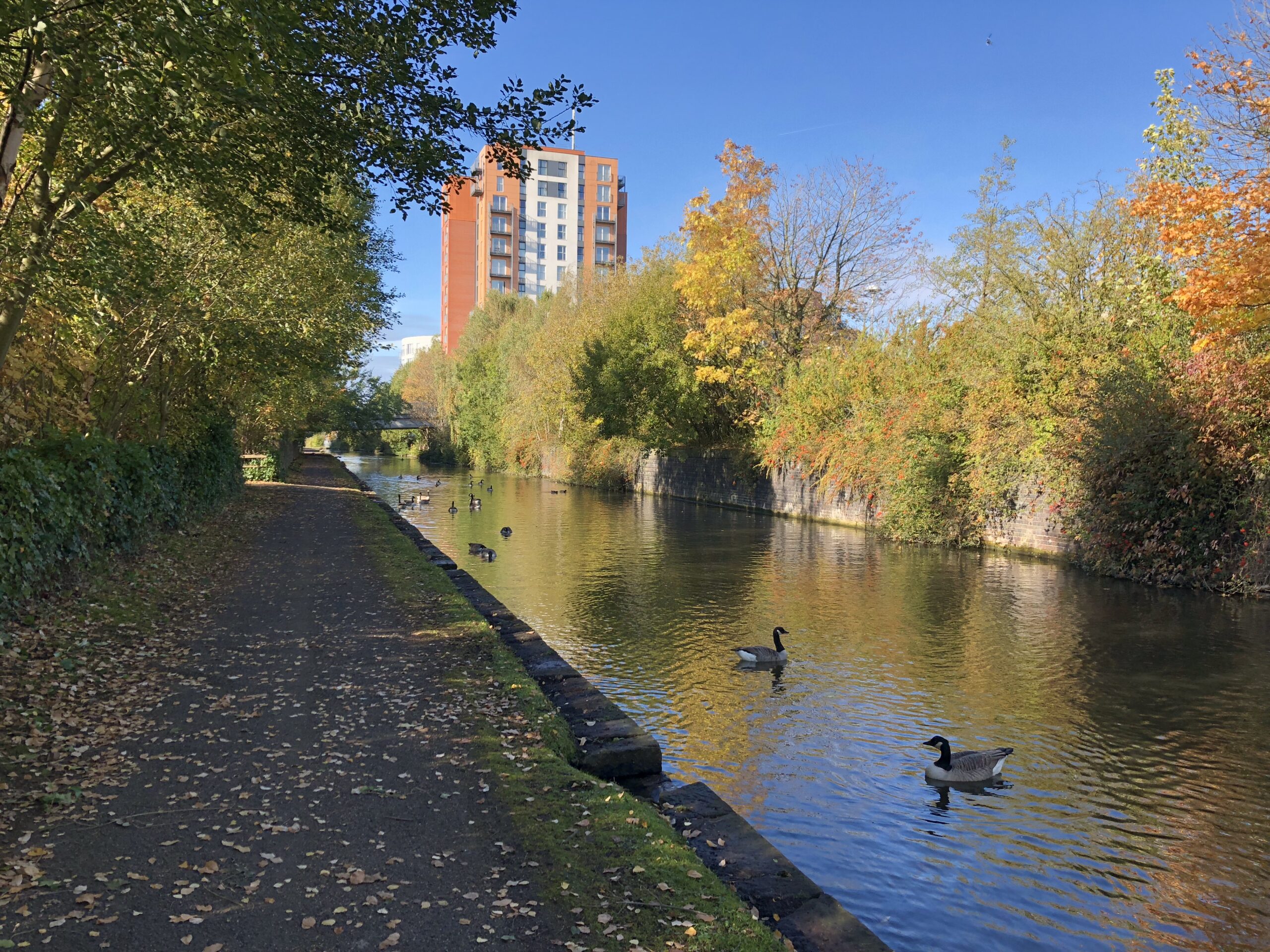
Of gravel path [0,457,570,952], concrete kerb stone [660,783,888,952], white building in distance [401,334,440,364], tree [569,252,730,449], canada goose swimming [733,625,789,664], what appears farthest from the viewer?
white building in distance [401,334,440,364]

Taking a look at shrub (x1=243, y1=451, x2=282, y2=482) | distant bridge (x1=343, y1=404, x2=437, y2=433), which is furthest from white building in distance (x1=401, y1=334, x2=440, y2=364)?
shrub (x1=243, y1=451, x2=282, y2=482)

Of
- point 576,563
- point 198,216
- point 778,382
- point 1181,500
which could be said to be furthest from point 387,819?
point 778,382

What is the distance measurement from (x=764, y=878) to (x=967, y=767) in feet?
10.9

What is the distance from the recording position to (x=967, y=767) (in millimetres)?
7367

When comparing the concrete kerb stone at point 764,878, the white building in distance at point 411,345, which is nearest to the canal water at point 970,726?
the concrete kerb stone at point 764,878

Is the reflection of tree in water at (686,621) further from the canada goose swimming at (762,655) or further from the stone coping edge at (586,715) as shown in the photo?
the stone coping edge at (586,715)

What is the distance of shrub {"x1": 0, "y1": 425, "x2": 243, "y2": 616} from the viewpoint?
28.7ft

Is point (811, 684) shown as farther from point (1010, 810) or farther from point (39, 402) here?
point (39, 402)

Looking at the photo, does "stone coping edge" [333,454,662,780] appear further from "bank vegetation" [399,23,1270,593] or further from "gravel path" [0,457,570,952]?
"bank vegetation" [399,23,1270,593]

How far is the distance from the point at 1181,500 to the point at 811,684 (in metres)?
10.6

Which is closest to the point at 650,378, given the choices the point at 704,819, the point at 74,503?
the point at 74,503

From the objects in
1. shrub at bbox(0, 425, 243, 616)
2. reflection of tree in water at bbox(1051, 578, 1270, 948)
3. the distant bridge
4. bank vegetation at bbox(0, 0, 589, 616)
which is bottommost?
reflection of tree in water at bbox(1051, 578, 1270, 948)

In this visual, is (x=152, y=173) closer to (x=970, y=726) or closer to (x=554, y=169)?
(x=970, y=726)

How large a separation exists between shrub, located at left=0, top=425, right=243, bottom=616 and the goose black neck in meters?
A: 8.69
